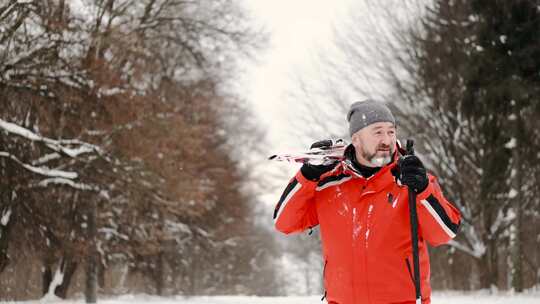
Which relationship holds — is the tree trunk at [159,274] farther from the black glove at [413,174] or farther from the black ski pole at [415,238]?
the black glove at [413,174]

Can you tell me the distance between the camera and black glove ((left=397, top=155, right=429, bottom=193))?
3080 millimetres

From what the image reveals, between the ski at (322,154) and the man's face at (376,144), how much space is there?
137 mm

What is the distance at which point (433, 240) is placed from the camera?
130 inches

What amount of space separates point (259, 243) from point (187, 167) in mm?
33322

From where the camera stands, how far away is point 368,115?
Result: 11.1 feet

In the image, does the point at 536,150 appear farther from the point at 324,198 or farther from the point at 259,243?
the point at 259,243

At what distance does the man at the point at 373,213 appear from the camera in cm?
317

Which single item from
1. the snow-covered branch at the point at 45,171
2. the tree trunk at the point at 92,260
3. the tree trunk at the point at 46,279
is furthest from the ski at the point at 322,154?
the tree trunk at the point at 46,279

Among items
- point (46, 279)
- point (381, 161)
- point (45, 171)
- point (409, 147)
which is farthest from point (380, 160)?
point (46, 279)

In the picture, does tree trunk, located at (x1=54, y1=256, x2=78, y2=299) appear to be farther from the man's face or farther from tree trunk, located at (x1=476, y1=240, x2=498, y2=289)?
the man's face

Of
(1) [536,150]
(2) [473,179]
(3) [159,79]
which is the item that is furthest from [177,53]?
(1) [536,150]

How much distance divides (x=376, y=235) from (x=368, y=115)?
21.8 inches

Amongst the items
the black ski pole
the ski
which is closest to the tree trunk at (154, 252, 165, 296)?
the ski

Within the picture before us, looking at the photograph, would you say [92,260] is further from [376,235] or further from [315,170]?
[376,235]
